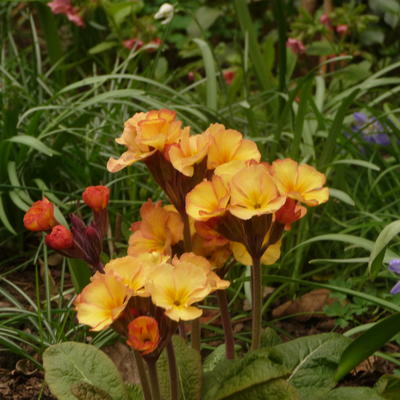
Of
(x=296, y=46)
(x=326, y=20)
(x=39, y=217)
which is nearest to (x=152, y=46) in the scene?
(x=296, y=46)

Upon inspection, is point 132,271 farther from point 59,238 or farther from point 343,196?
point 343,196

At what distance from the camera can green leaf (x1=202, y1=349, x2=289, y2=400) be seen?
125cm

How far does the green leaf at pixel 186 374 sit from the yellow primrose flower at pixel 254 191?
31 centimetres

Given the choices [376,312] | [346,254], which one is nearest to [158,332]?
[376,312]

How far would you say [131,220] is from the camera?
230 centimetres

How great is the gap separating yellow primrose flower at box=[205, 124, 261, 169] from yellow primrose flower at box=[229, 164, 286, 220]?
0.12 m

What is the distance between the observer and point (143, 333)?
1081 millimetres

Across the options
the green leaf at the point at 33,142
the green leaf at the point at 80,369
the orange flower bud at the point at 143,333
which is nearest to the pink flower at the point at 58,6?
the green leaf at the point at 33,142

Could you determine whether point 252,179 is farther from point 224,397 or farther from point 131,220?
point 131,220

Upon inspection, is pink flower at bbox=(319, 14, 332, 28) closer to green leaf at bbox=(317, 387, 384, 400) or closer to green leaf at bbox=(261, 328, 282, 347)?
green leaf at bbox=(261, 328, 282, 347)

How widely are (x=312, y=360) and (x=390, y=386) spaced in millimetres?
161

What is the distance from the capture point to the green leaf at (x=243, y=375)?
125cm

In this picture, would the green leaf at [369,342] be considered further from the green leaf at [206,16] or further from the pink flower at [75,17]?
the green leaf at [206,16]

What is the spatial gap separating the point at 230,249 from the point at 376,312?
735mm
